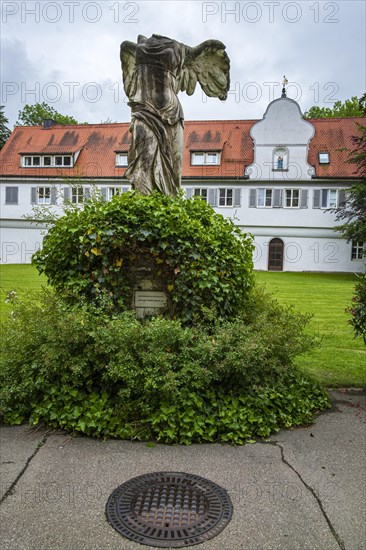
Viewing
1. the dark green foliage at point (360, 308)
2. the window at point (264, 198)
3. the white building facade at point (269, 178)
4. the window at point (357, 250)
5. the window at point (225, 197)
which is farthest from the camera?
the window at point (225, 197)

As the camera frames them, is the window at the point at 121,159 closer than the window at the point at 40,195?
Yes

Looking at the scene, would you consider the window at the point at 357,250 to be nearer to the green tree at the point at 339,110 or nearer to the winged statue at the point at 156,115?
the green tree at the point at 339,110

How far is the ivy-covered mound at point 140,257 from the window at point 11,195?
33769mm

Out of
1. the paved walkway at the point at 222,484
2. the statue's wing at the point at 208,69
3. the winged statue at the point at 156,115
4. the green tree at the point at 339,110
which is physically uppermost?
the green tree at the point at 339,110

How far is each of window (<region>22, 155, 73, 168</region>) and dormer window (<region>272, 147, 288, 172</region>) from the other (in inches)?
619

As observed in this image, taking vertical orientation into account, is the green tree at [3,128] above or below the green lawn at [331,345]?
above

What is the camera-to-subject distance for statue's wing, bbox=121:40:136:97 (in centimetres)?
750

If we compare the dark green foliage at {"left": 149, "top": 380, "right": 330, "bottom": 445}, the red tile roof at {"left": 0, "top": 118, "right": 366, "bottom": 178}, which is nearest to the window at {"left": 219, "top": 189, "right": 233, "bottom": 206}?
the red tile roof at {"left": 0, "top": 118, "right": 366, "bottom": 178}

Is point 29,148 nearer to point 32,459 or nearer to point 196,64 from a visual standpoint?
point 196,64

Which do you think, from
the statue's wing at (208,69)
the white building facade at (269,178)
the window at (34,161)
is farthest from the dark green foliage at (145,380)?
the window at (34,161)

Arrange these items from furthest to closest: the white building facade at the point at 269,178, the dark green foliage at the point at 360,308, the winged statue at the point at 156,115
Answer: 1. the white building facade at the point at 269,178
2. the winged statue at the point at 156,115
3. the dark green foliage at the point at 360,308

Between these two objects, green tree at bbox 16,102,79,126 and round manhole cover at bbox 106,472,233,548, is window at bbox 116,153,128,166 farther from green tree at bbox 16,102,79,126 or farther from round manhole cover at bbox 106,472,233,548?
round manhole cover at bbox 106,472,233,548

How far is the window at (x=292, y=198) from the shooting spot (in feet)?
112

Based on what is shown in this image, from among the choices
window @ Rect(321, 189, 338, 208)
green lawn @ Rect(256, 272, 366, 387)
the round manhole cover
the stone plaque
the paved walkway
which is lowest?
the round manhole cover
